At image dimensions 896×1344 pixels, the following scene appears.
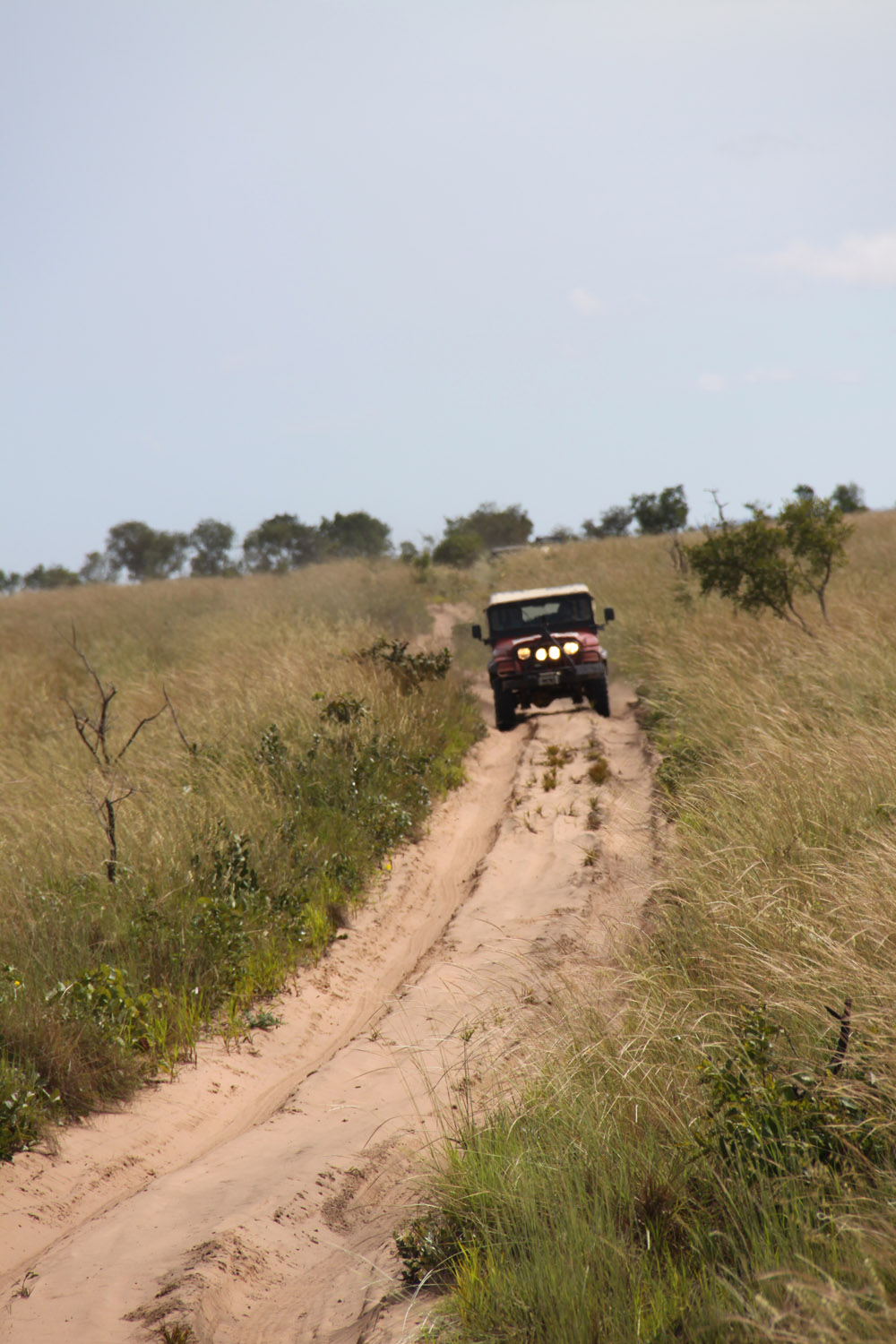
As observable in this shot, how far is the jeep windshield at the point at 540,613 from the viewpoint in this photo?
12.6 m

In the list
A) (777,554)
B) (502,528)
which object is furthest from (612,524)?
(777,554)

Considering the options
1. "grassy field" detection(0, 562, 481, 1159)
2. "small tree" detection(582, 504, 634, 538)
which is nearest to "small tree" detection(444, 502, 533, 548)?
"small tree" detection(582, 504, 634, 538)

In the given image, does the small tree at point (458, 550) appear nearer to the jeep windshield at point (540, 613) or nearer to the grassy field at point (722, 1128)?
the jeep windshield at point (540, 613)

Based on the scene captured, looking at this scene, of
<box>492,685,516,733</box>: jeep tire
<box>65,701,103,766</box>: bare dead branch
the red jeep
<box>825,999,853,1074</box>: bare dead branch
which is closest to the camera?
<box>825,999,853,1074</box>: bare dead branch

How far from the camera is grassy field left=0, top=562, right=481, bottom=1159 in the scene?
199 inches

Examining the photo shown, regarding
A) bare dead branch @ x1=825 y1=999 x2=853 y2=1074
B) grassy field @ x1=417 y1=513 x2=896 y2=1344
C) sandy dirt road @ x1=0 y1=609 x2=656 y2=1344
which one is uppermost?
bare dead branch @ x1=825 y1=999 x2=853 y2=1074

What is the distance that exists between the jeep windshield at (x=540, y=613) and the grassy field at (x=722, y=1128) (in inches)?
272

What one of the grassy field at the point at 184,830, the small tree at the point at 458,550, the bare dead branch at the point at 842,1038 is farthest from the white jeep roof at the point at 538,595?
the small tree at the point at 458,550

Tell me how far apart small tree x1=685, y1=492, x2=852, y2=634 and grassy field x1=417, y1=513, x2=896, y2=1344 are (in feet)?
26.2

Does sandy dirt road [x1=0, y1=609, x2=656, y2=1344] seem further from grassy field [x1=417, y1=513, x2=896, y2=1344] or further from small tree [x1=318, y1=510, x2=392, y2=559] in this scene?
small tree [x1=318, y1=510, x2=392, y2=559]

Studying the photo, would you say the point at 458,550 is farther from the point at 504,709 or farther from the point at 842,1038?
the point at 842,1038

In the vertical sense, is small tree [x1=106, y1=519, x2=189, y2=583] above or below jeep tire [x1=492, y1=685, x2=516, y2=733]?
above

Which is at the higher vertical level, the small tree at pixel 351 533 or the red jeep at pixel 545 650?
the small tree at pixel 351 533

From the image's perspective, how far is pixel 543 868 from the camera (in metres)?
7.71
